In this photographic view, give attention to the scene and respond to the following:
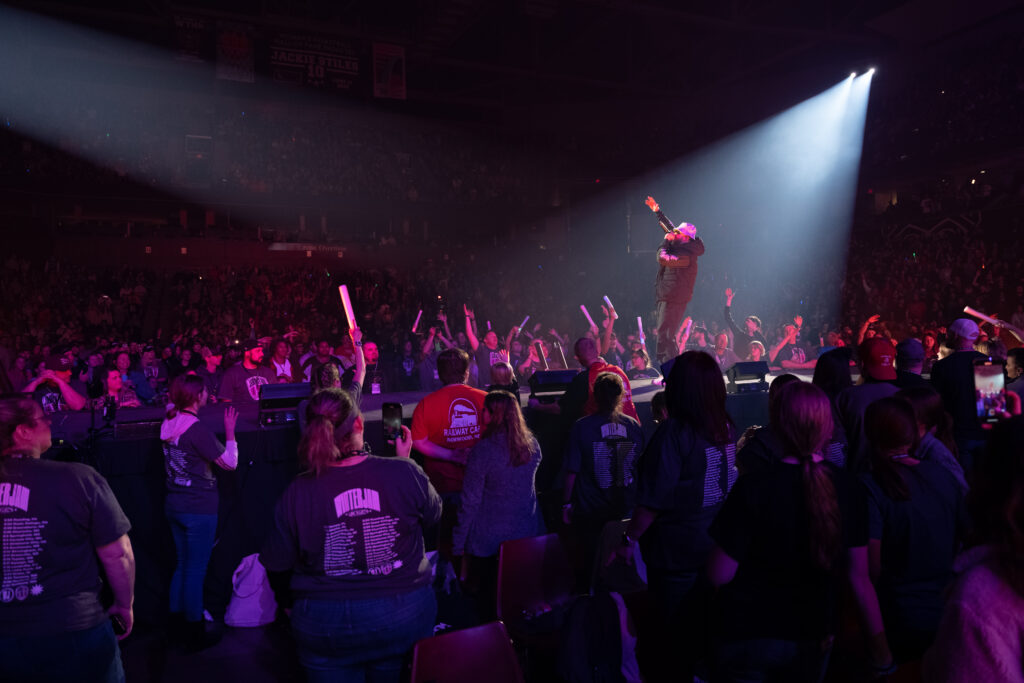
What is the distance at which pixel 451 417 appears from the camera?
12.9ft

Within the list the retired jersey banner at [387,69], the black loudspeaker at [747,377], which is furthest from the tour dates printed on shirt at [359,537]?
the retired jersey banner at [387,69]

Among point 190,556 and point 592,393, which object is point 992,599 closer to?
point 592,393

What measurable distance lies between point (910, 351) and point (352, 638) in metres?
3.76

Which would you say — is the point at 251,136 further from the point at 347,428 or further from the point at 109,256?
the point at 347,428

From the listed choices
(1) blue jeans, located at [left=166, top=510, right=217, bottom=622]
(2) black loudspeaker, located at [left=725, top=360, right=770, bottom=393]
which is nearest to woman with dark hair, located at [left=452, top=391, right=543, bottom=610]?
(1) blue jeans, located at [left=166, top=510, right=217, bottom=622]

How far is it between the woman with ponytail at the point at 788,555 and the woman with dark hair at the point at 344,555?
41.8 inches

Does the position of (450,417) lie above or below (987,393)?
below

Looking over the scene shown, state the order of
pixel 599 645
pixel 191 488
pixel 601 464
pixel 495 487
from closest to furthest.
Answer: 1. pixel 599 645
2. pixel 495 487
3. pixel 601 464
4. pixel 191 488

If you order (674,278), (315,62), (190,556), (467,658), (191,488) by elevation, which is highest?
(315,62)

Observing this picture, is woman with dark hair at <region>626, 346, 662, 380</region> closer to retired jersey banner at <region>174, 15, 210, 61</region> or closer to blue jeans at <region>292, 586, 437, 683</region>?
blue jeans at <region>292, 586, 437, 683</region>

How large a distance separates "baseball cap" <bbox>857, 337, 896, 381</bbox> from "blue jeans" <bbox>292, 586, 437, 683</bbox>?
124 inches

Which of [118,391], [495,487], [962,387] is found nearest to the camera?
[495,487]

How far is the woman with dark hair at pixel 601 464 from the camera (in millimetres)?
3594

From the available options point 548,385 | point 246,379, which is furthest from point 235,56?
point 548,385
